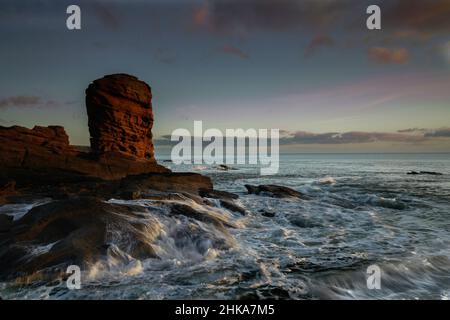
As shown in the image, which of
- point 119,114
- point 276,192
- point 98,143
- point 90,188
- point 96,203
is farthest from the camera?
point 119,114

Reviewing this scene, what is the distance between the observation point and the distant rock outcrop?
17172 mm

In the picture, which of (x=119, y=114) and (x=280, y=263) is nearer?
(x=280, y=263)

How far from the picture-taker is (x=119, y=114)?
2998cm

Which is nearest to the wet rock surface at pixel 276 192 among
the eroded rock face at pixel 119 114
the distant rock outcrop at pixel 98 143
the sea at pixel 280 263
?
the sea at pixel 280 263

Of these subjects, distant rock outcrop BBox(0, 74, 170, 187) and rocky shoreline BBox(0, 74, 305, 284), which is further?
distant rock outcrop BBox(0, 74, 170, 187)

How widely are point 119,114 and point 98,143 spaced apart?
347cm

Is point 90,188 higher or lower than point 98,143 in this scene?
lower

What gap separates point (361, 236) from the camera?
11797mm

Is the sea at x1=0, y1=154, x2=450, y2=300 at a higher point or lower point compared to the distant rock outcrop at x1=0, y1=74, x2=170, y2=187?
lower

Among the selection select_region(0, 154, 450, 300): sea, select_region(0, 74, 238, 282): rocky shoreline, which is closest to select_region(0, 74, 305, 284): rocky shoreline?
select_region(0, 74, 238, 282): rocky shoreline

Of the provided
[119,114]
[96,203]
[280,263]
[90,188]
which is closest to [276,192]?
[90,188]

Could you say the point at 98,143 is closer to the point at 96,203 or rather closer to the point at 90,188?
the point at 90,188

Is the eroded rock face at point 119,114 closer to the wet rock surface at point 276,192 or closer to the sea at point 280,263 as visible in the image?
the wet rock surface at point 276,192

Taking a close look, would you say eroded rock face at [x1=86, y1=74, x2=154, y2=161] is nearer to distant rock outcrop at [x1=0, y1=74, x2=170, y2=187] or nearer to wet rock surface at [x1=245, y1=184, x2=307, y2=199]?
distant rock outcrop at [x1=0, y1=74, x2=170, y2=187]
